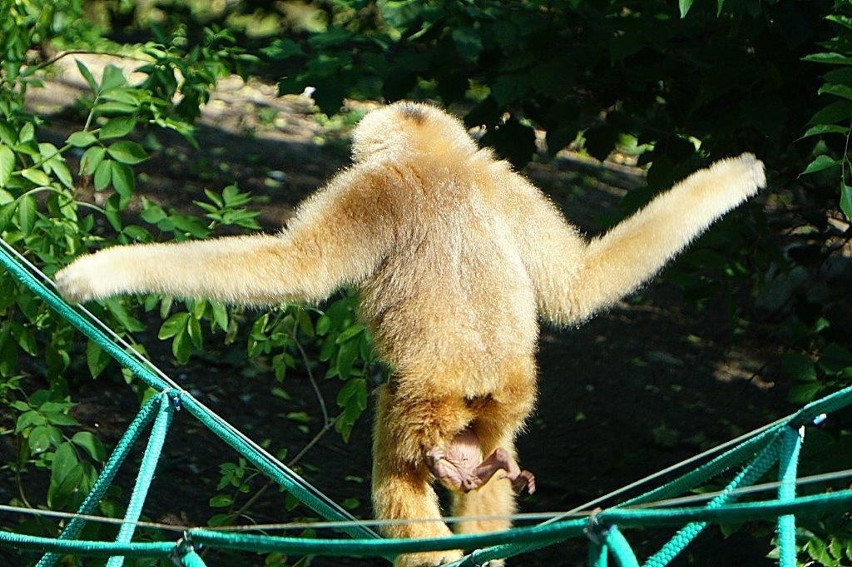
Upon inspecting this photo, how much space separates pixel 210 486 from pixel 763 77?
3.36m

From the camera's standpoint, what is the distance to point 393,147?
374cm

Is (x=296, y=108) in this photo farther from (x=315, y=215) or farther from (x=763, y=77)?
(x=315, y=215)

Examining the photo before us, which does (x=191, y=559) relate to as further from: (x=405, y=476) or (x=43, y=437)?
(x=43, y=437)

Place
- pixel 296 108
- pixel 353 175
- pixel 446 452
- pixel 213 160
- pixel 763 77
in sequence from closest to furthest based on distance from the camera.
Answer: pixel 446 452 → pixel 353 175 → pixel 763 77 → pixel 213 160 → pixel 296 108

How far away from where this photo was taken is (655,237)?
146 inches

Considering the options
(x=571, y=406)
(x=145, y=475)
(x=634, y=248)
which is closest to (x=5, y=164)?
(x=145, y=475)

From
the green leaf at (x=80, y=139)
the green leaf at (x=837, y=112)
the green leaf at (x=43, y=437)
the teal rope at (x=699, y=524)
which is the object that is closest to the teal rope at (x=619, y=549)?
the teal rope at (x=699, y=524)

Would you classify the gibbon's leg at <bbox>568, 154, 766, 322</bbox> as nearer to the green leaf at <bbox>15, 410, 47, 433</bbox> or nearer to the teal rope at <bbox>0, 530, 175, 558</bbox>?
the teal rope at <bbox>0, 530, 175, 558</bbox>

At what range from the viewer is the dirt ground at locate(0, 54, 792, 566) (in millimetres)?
6035

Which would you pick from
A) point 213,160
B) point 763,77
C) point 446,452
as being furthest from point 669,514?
point 213,160

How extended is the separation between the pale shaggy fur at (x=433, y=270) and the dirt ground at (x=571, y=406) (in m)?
2.37

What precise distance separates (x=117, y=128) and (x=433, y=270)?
64.6 inches

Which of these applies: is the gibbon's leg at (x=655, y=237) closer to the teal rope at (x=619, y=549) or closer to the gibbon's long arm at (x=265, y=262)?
the gibbon's long arm at (x=265, y=262)

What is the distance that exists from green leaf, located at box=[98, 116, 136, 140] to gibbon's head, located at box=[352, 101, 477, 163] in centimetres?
105
